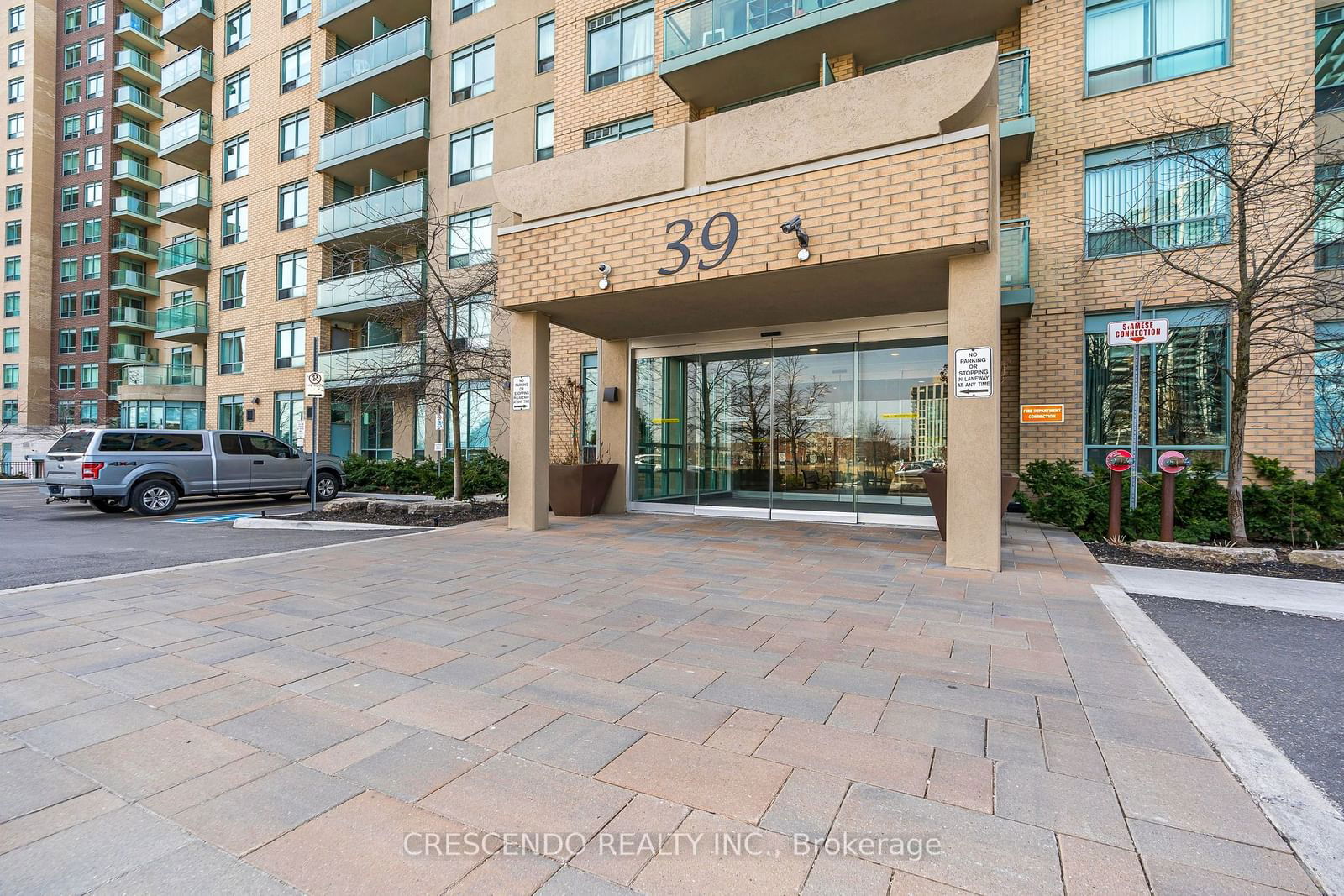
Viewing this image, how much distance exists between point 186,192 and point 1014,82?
3159 centimetres

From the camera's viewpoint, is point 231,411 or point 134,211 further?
point 134,211

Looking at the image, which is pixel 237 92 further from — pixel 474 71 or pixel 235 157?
pixel 474 71

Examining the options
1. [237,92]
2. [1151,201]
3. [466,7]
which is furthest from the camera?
[237,92]

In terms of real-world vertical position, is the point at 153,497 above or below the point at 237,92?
below

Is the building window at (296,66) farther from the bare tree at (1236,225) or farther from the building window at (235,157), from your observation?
the bare tree at (1236,225)

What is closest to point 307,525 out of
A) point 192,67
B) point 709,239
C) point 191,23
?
point 709,239

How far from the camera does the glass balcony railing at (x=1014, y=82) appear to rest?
10.5 metres

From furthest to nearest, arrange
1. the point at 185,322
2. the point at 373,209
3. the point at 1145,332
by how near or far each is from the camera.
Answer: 1. the point at 185,322
2. the point at 373,209
3. the point at 1145,332

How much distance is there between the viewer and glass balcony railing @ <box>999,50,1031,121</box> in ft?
34.4

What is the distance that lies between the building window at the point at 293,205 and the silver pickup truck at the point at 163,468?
39.8 ft

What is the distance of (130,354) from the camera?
116 feet

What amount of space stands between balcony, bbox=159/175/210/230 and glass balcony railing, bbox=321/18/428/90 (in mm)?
8694

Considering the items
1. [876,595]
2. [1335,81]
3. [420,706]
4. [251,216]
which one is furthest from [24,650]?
[251,216]

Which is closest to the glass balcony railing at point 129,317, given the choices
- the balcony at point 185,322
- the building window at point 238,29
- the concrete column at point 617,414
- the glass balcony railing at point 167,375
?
the glass balcony railing at point 167,375
